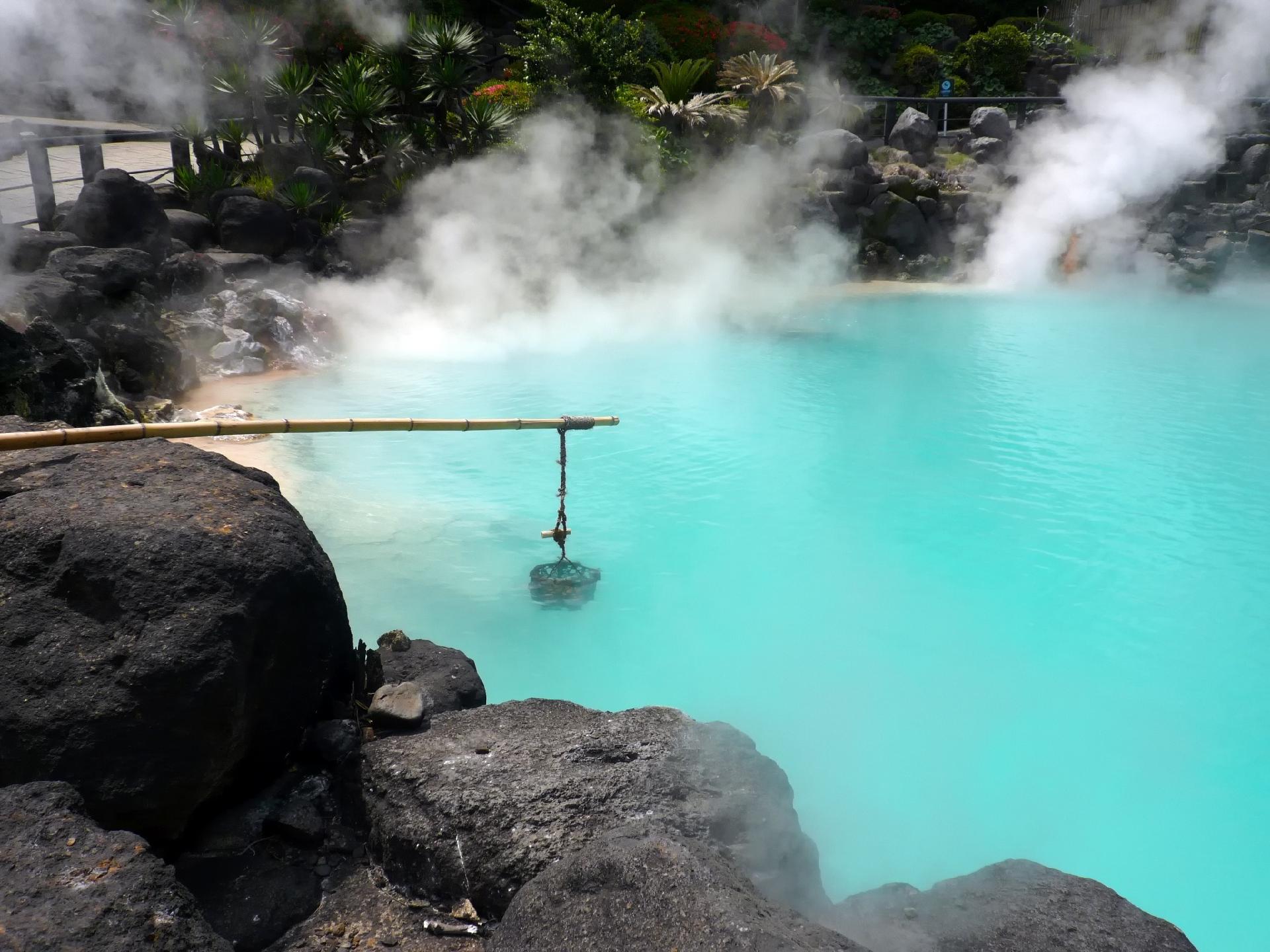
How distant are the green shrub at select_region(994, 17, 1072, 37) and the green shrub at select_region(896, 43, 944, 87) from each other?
2.25 meters

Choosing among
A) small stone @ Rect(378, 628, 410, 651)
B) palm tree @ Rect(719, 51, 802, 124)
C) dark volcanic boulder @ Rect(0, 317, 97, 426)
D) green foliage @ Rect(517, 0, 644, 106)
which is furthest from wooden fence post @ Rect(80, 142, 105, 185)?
palm tree @ Rect(719, 51, 802, 124)

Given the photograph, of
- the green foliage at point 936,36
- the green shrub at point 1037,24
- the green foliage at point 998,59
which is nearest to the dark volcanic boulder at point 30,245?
the green foliage at point 998,59

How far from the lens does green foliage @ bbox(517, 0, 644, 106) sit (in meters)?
13.9

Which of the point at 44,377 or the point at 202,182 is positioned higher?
the point at 202,182

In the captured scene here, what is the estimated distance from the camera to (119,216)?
913 cm

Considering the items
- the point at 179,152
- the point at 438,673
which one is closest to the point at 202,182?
the point at 179,152

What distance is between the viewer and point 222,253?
10477 millimetres

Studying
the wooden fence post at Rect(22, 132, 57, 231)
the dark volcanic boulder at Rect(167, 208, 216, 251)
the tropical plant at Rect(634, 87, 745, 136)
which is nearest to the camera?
the wooden fence post at Rect(22, 132, 57, 231)

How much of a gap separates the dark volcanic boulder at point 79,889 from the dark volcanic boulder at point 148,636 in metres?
0.20

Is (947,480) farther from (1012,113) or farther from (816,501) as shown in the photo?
(1012,113)

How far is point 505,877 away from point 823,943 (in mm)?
842

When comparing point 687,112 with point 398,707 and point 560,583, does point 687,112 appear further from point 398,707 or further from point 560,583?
point 398,707

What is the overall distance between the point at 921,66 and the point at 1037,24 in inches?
151

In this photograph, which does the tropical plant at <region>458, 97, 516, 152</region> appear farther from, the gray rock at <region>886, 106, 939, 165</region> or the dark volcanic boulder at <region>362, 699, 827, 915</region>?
the dark volcanic boulder at <region>362, 699, 827, 915</region>
